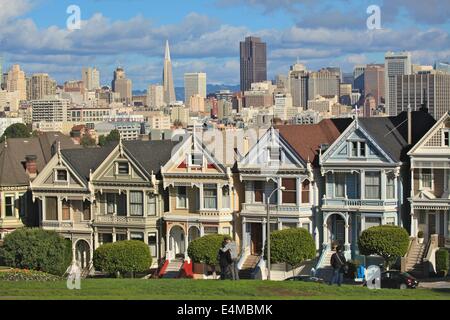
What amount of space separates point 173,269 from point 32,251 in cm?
566

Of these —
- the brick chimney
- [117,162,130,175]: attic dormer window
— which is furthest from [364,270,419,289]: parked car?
the brick chimney

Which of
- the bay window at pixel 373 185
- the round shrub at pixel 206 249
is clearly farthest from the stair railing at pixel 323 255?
the round shrub at pixel 206 249

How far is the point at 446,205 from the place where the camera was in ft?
161

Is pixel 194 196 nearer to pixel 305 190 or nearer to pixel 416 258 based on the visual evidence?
pixel 305 190

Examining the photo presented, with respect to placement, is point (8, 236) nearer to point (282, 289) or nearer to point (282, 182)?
point (282, 182)

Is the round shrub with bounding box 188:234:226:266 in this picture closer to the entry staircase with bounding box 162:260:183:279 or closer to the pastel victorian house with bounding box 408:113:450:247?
the entry staircase with bounding box 162:260:183:279

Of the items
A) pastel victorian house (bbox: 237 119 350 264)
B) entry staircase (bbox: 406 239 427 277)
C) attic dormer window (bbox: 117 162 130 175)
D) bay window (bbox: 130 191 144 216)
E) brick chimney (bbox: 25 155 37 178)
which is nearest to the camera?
entry staircase (bbox: 406 239 427 277)

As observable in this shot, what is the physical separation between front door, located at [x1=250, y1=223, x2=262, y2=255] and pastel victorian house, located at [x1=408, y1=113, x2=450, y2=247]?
6038 millimetres

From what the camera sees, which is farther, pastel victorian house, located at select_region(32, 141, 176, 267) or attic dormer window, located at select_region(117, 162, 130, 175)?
attic dormer window, located at select_region(117, 162, 130, 175)

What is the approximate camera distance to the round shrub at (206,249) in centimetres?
5047

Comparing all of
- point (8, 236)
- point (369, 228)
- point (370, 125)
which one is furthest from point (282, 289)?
point (8, 236)

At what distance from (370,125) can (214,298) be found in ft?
73.0

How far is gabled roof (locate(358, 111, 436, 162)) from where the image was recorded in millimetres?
50344

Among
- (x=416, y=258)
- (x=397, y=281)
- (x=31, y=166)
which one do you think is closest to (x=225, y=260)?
(x=397, y=281)
